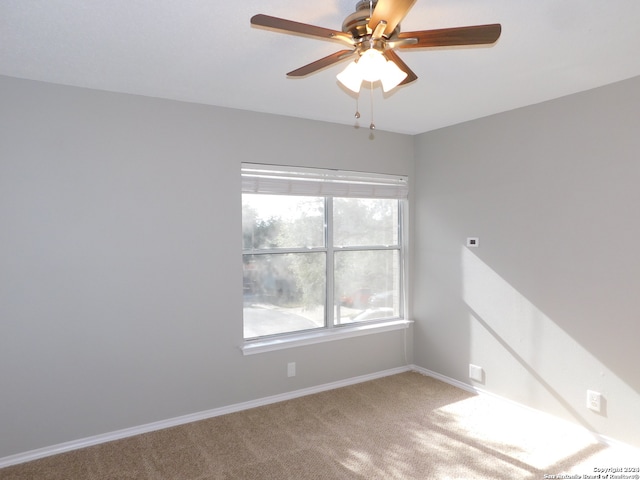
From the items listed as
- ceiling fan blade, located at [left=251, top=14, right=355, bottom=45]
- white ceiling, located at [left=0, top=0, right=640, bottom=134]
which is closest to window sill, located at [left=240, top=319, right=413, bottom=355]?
white ceiling, located at [left=0, top=0, right=640, bottom=134]

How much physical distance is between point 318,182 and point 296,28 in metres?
2.22

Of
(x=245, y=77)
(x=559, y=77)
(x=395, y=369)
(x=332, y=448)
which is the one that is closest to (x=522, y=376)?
(x=395, y=369)

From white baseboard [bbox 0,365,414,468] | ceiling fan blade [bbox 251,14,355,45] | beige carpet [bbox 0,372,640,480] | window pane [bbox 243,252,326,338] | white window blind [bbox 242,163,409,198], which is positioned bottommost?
beige carpet [bbox 0,372,640,480]

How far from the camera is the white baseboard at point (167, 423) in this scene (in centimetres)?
264

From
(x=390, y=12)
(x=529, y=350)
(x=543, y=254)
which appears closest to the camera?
(x=390, y=12)

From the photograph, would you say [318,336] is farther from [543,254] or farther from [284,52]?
[284,52]

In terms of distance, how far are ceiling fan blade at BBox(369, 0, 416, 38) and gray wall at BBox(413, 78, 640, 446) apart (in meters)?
2.13

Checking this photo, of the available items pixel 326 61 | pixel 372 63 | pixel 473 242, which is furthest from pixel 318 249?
pixel 372 63

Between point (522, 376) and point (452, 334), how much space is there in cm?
71

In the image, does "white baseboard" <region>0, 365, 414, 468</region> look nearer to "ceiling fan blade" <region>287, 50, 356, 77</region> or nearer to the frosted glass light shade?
"ceiling fan blade" <region>287, 50, 356, 77</region>

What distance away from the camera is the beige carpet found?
2.51 metres

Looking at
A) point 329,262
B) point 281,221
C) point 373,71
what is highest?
point 373,71

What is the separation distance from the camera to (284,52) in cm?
227

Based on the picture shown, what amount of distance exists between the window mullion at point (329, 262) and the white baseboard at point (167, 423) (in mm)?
576
